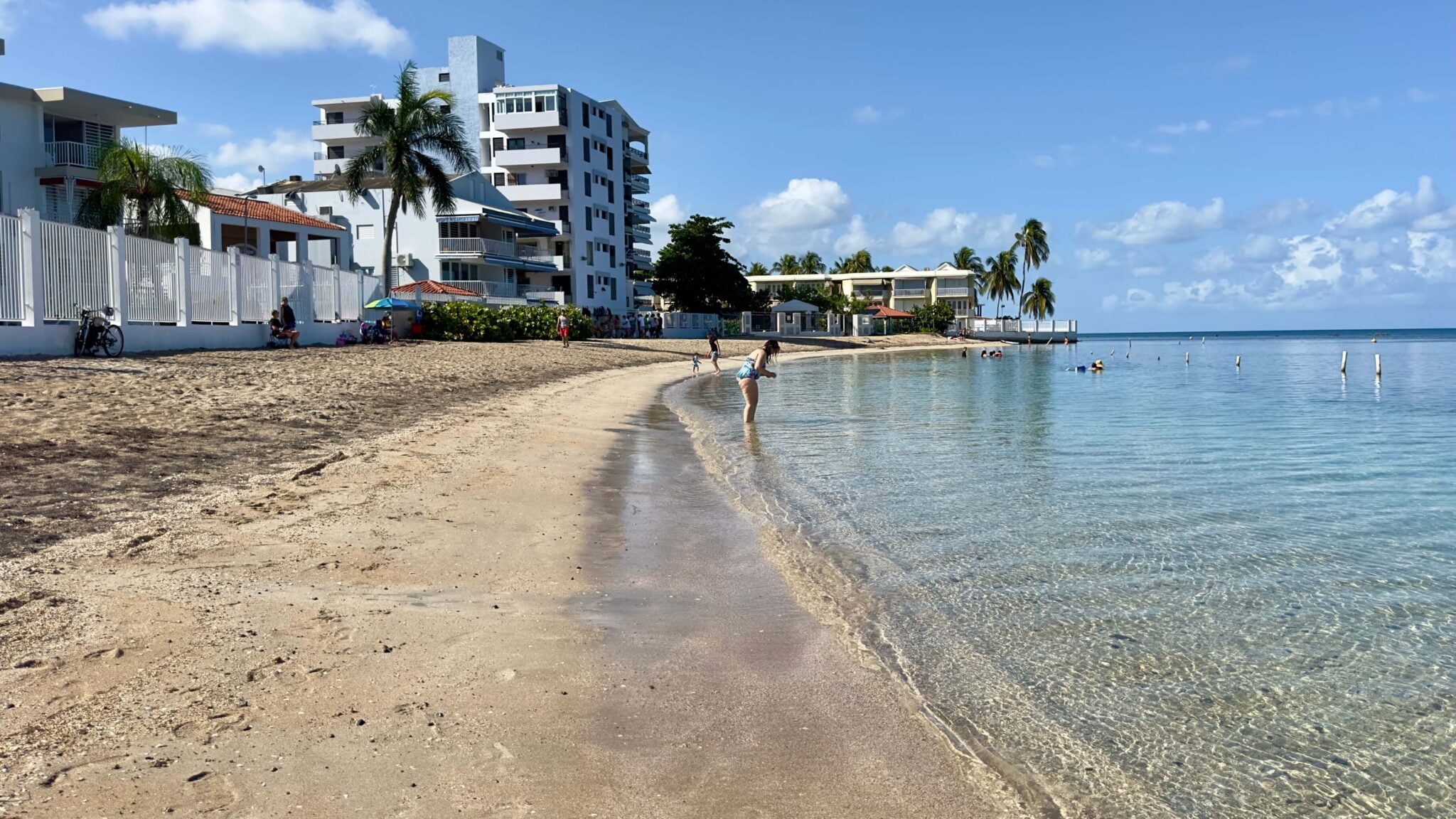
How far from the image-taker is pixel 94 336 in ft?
60.7

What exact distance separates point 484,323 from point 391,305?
5.27 m

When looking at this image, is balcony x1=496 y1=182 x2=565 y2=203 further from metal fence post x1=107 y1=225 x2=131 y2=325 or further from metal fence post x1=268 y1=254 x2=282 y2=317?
metal fence post x1=107 y1=225 x2=131 y2=325

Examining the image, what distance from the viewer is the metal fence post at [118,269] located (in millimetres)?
20000

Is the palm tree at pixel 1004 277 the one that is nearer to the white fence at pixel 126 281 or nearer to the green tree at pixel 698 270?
the green tree at pixel 698 270

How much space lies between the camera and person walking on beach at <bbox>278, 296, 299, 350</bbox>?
26.8 m

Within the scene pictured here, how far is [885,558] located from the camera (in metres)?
8.79

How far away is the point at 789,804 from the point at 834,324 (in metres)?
89.7

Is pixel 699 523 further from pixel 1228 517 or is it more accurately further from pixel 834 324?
pixel 834 324

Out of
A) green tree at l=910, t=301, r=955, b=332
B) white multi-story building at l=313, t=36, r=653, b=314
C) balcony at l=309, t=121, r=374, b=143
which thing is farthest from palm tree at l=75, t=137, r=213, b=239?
green tree at l=910, t=301, r=955, b=332

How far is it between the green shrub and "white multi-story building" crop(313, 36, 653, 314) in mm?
23215

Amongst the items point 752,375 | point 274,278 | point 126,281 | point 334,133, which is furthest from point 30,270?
point 334,133

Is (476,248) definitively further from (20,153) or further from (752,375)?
(752,375)

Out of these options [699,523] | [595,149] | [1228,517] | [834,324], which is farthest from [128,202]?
[834,324]

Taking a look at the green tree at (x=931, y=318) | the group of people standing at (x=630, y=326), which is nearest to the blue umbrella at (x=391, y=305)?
the group of people standing at (x=630, y=326)
